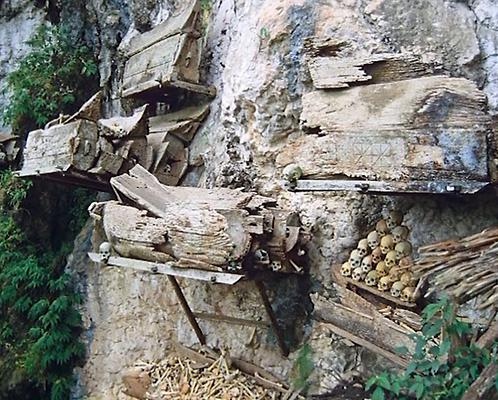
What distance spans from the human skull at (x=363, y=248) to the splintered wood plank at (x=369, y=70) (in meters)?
1.10

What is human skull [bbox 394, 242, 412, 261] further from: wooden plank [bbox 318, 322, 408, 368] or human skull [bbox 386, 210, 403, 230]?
wooden plank [bbox 318, 322, 408, 368]

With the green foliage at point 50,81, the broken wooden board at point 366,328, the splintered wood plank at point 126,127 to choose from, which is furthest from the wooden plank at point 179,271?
the green foliage at point 50,81

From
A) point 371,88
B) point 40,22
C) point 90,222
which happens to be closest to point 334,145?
point 371,88

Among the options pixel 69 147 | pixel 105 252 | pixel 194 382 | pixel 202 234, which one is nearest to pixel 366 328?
pixel 202 234

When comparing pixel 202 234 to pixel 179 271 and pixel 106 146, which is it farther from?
pixel 106 146

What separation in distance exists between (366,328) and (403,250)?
1.89 feet

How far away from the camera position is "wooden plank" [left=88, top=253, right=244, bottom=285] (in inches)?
167

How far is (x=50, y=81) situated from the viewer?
24.6 ft

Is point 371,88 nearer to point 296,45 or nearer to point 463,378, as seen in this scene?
point 296,45

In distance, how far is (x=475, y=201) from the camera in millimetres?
4008

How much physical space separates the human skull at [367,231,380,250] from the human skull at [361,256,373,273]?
0.09m

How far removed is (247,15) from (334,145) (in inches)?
82.6

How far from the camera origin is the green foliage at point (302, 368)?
4668 millimetres

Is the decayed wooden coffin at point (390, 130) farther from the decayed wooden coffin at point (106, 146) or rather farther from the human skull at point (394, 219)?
the decayed wooden coffin at point (106, 146)
